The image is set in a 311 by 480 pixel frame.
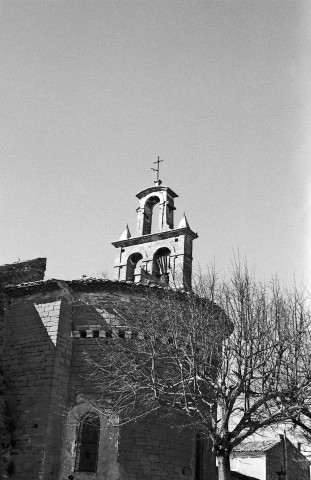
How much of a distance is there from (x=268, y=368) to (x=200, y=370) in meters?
1.71

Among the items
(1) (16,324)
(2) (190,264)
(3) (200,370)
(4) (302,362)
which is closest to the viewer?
(3) (200,370)

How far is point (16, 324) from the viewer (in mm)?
14672

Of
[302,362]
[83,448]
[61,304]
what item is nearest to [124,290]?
[61,304]

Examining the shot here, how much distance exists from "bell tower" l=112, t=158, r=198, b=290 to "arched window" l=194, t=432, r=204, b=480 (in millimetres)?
8226

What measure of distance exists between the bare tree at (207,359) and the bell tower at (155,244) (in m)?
7.12

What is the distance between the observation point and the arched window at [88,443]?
512 inches

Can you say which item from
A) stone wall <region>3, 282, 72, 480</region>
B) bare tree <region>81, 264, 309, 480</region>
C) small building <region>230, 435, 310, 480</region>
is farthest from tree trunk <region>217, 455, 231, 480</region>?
small building <region>230, 435, 310, 480</region>

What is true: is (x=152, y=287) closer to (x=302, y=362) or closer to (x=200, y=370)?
(x=200, y=370)

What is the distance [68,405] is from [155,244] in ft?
34.1

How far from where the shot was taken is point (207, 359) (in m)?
13.3

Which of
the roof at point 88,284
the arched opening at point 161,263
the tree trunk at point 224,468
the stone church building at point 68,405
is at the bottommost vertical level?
the tree trunk at point 224,468

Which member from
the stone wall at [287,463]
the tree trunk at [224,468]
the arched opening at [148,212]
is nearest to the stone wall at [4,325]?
the tree trunk at [224,468]

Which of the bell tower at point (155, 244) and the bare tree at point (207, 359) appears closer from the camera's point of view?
the bare tree at point (207, 359)

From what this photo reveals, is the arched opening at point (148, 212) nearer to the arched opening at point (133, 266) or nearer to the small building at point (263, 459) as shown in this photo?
the arched opening at point (133, 266)
